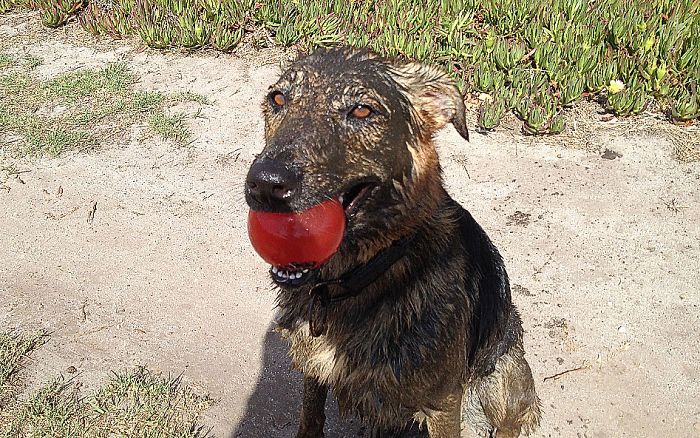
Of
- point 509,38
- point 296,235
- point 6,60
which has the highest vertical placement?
point 296,235

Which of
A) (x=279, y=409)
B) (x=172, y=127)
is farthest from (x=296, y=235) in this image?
(x=172, y=127)

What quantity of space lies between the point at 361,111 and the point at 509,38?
4946mm

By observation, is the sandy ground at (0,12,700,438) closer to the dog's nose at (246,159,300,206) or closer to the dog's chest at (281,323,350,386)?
the dog's chest at (281,323,350,386)

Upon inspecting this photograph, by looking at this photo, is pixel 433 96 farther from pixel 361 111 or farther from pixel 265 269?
pixel 265 269

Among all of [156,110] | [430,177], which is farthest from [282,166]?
[156,110]

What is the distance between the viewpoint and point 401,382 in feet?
9.52

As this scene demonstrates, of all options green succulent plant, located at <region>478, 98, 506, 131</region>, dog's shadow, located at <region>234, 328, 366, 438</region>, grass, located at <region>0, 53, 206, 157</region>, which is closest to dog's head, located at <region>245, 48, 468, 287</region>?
dog's shadow, located at <region>234, 328, 366, 438</region>

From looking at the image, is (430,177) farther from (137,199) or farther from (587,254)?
(137,199)

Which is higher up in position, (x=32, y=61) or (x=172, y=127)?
(x=172, y=127)

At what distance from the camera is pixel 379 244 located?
2.84m

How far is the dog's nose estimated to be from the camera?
2430 mm

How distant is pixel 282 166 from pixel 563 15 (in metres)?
5.72

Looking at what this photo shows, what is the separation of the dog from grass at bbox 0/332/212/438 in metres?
1.20

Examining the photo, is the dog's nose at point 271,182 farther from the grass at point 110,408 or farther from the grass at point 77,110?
the grass at point 77,110
